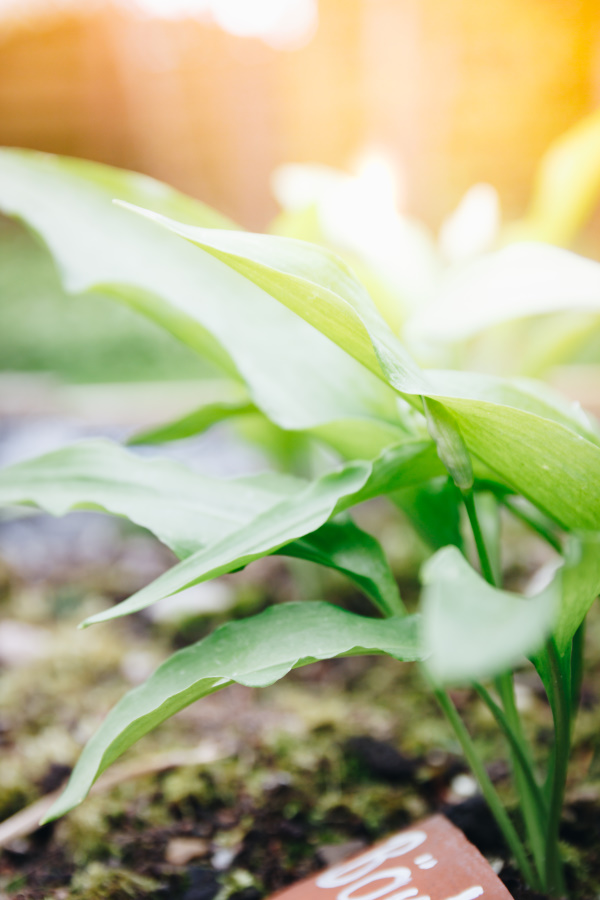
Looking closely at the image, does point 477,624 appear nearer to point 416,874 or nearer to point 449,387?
point 449,387

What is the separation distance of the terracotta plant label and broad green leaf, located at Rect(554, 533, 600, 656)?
15 cm

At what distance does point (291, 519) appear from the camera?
375 mm

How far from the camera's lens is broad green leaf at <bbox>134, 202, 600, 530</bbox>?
0.31m

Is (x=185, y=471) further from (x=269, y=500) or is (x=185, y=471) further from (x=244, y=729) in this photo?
(x=244, y=729)

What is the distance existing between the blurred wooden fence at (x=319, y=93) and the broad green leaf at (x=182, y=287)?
1584mm

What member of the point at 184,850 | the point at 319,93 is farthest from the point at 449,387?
→ the point at 319,93

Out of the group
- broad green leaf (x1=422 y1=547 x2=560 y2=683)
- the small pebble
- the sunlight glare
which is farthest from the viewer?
the sunlight glare

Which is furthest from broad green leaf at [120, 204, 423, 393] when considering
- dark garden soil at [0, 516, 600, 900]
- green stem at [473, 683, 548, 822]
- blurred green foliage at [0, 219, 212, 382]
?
blurred green foliage at [0, 219, 212, 382]

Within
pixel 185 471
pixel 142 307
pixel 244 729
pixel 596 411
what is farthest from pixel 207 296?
pixel 596 411

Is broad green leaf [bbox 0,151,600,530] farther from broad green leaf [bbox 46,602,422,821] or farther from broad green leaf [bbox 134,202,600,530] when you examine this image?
broad green leaf [bbox 46,602,422,821]

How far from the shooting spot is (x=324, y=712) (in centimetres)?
72

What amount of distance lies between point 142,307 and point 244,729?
0.45m

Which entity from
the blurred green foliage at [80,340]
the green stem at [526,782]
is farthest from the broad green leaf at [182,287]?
the blurred green foliage at [80,340]

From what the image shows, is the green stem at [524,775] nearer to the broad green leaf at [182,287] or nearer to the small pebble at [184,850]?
the broad green leaf at [182,287]
